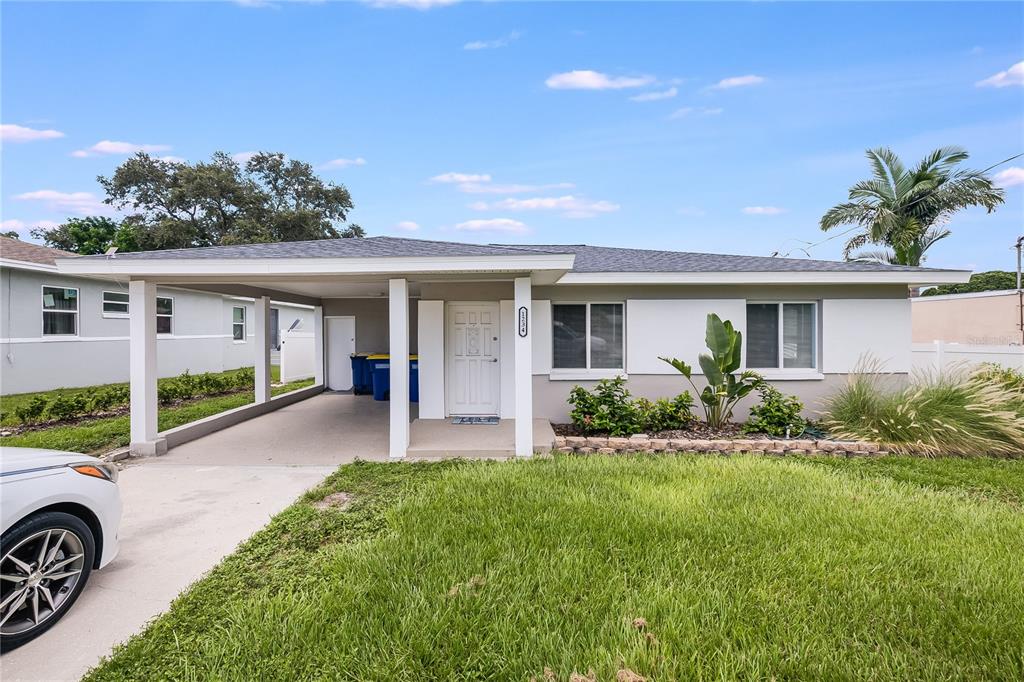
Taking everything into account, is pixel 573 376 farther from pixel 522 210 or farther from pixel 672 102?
pixel 522 210

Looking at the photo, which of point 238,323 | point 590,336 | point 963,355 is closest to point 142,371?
point 590,336

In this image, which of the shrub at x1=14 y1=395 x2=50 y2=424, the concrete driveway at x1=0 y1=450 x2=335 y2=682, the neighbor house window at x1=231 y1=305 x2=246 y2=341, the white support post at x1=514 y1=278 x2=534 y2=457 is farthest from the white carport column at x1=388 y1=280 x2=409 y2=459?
the neighbor house window at x1=231 y1=305 x2=246 y2=341

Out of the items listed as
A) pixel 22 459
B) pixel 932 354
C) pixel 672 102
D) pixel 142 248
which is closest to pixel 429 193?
pixel 672 102

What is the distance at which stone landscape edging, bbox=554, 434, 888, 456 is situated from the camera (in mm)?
7211

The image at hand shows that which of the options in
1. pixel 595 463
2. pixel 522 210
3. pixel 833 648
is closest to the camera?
pixel 833 648

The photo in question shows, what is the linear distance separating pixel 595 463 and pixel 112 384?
599 inches

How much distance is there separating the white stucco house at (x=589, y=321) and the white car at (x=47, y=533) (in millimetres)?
3869

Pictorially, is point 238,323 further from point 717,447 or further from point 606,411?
point 717,447

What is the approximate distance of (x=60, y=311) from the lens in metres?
13.1

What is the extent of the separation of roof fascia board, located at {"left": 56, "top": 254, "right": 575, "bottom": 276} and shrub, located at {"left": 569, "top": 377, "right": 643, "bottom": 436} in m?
2.55

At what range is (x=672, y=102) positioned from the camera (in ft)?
53.9

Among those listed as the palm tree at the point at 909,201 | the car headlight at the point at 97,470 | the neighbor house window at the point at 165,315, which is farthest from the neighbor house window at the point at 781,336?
the neighbor house window at the point at 165,315

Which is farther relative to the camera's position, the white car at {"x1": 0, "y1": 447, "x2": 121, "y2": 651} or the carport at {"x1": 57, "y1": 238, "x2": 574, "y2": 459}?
the carport at {"x1": 57, "y1": 238, "x2": 574, "y2": 459}

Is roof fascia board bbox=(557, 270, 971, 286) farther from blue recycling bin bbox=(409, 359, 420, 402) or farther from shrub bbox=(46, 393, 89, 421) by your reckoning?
shrub bbox=(46, 393, 89, 421)
